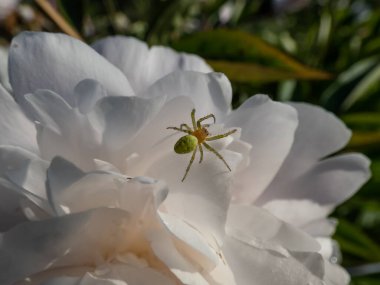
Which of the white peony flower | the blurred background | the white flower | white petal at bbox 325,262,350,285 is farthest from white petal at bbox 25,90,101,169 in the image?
the white flower

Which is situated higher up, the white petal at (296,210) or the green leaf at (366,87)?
the white petal at (296,210)

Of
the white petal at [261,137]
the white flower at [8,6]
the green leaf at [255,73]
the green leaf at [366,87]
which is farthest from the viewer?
the white flower at [8,6]

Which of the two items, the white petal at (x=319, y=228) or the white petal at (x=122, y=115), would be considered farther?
the white petal at (x=319, y=228)

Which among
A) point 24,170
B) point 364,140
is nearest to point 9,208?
point 24,170

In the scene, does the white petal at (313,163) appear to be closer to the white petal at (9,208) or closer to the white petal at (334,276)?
the white petal at (334,276)

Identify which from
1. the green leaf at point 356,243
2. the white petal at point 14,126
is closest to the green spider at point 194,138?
the white petal at point 14,126

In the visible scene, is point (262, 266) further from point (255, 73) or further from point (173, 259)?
point (255, 73)
